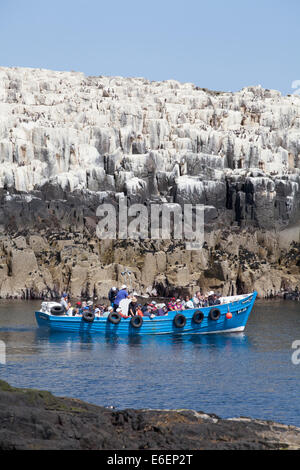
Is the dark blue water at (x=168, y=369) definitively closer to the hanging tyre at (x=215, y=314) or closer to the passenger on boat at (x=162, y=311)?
the hanging tyre at (x=215, y=314)

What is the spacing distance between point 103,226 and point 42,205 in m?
9.78

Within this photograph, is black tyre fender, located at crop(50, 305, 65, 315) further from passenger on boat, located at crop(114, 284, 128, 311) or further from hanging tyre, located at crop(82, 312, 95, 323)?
passenger on boat, located at crop(114, 284, 128, 311)

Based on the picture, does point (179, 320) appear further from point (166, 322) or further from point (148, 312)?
point (148, 312)

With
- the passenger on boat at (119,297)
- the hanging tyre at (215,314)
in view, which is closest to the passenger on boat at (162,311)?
the passenger on boat at (119,297)

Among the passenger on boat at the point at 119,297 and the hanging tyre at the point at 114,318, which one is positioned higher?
the passenger on boat at the point at 119,297

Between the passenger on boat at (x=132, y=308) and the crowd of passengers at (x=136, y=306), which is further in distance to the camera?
the crowd of passengers at (x=136, y=306)

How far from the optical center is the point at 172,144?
119062 millimetres

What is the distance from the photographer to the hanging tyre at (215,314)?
54.1m

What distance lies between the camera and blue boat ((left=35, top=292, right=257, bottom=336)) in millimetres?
53188

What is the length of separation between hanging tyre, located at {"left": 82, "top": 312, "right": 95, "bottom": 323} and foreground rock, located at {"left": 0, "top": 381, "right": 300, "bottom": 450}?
1105 inches

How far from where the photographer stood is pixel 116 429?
22.2 m

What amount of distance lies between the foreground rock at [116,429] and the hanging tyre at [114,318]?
27.4 metres

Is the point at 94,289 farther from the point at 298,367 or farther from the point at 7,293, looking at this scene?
the point at 298,367

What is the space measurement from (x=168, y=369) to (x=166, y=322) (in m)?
14.8
